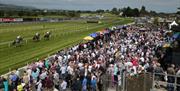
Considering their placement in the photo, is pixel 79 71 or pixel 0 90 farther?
pixel 79 71

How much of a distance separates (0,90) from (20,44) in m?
22.6

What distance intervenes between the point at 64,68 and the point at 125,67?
135 inches

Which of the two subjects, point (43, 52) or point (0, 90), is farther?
point (43, 52)

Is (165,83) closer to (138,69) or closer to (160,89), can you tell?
(160,89)

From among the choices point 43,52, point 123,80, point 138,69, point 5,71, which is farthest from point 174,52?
point 43,52

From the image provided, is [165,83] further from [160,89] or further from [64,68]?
[64,68]

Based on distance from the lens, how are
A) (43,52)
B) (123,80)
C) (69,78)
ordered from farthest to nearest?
(43,52)
(69,78)
(123,80)

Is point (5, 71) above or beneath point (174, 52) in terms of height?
beneath

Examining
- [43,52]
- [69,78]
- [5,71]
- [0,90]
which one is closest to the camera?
[0,90]

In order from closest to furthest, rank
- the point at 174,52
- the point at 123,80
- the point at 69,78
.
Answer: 1. the point at 123,80
2. the point at 69,78
3. the point at 174,52

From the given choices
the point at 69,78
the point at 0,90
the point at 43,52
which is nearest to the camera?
the point at 0,90

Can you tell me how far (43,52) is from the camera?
36094mm

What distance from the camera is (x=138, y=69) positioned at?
66.4 ft

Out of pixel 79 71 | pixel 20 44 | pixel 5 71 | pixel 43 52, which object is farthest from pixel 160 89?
pixel 20 44
